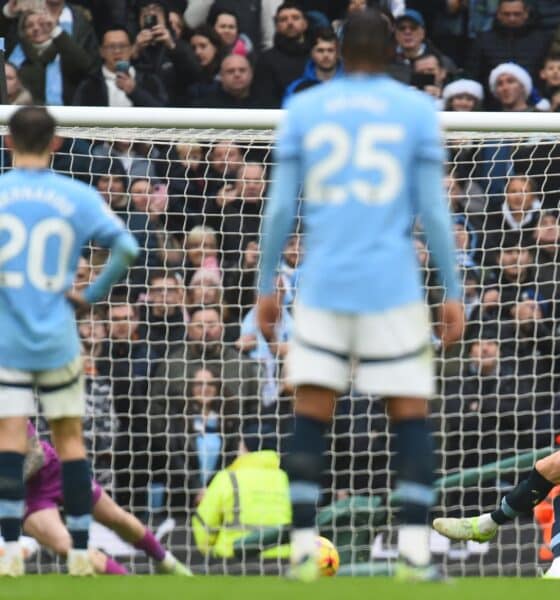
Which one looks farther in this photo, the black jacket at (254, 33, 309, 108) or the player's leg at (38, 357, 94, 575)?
the black jacket at (254, 33, 309, 108)

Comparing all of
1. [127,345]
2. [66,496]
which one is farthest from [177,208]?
[66,496]

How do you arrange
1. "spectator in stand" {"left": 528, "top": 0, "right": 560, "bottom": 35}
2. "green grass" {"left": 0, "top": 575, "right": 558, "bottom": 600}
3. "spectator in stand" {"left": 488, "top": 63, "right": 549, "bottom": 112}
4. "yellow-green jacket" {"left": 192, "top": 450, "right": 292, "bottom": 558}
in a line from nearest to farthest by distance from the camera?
"green grass" {"left": 0, "top": 575, "right": 558, "bottom": 600}, "yellow-green jacket" {"left": 192, "top": 450, "right": 292, "bottom": 558}, "spectator in stand" {"left": 488, "top": 63, "right": 549, "bottom": 112}, "spectator in stand" {"left": 528, "top": 0, "right": 560, "bottom": 35}

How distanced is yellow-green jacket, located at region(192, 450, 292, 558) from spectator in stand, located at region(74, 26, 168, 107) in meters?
3.35

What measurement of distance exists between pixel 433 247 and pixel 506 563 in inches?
220

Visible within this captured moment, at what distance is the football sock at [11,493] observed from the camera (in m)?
6.75

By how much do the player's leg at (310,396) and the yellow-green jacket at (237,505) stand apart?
457cm

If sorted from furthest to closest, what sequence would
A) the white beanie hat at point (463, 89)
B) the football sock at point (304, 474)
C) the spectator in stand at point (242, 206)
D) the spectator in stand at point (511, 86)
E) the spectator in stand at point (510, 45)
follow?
the spectator in stand at point (510, 45), the spectator in stand at point (511, 86), the white beanie hat at point (463, 89), the spectator in stand at point (242, 206), the football sock at point (304, 474)

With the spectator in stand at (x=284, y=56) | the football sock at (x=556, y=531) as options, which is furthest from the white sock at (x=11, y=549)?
the spectator in stand at (x=284, y=56)

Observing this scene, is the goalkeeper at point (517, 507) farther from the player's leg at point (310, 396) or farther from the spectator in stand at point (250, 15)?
the spectator in stand at point (250, 15)

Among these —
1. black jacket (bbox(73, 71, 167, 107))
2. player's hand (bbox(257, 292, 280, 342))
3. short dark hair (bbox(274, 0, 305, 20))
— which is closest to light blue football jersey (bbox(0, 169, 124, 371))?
player's hand (bbox(257, 292, 280, 342))

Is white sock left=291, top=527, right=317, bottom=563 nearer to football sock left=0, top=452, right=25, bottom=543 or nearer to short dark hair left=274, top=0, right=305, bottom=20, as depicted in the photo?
football sock left=0, top=452, right=25, bottom=543

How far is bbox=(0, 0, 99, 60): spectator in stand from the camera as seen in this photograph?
44.0ft

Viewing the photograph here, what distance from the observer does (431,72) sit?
1359 centimetres

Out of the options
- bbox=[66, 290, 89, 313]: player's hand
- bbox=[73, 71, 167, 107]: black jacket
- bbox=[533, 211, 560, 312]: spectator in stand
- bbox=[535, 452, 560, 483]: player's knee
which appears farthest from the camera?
bbox=[73, 71, 167, 107]: black jacket
